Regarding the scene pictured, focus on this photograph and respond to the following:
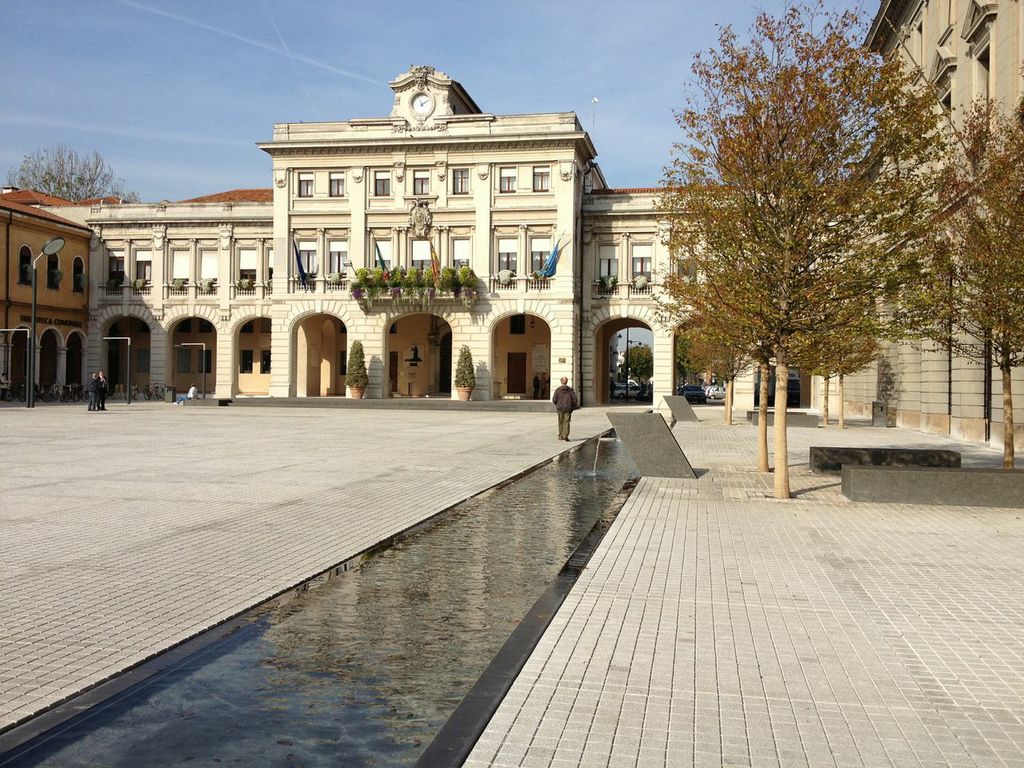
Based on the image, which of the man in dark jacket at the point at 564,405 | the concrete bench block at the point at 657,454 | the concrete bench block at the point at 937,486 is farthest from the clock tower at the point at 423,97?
the concrete bench block at the point at 937,486

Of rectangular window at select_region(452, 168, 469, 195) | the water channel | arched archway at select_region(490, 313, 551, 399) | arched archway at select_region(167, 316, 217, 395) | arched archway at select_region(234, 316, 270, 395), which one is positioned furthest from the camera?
arched archway at select_region(167, 316, 217, 395)

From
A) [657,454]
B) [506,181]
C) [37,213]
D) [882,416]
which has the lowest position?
[657,454]

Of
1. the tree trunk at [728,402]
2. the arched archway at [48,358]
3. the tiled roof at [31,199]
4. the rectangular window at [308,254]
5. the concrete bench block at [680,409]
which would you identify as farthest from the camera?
the tiled roof at [31,199]

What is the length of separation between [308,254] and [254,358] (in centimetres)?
940

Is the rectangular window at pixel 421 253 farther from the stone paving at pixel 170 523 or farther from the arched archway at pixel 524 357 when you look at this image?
the stone paving at pixel 170 523

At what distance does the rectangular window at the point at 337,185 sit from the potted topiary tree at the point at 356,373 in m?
8.42

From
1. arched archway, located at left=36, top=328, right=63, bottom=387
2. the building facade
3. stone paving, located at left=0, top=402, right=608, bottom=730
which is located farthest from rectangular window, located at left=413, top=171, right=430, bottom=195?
stone paving, located at left=0, top=402, right=608, bottom=730

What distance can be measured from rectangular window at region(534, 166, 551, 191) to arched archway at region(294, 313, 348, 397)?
13443mm

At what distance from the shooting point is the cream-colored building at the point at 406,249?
48.5m

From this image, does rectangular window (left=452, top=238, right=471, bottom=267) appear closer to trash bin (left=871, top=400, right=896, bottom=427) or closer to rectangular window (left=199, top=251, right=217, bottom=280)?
rectangular window (left=199, top=251, right=217, bottom=280)

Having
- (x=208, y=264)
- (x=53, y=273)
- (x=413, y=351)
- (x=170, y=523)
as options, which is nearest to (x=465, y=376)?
(x=413, y=351)

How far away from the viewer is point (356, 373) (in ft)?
159

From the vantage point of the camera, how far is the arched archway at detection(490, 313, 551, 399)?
176 ft

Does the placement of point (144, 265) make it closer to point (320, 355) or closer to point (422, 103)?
point (320, 355)
